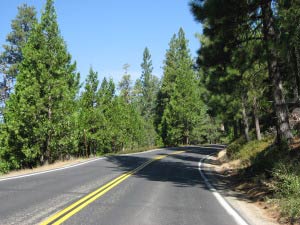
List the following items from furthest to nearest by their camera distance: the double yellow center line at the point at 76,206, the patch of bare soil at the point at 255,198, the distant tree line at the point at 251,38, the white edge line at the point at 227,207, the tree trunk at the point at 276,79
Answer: the tree trunk at the point at 276,79, the distant tree line at the point at 251,38, the patch of bare soil at the point at 255,198, the white edge line at the point at 227,207, the double yellow center line at the point at 76,206

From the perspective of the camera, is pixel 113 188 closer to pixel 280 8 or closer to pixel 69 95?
pixel 280 8

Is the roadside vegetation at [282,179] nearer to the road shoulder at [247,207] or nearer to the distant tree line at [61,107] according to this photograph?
the road shoulder at [247,207]

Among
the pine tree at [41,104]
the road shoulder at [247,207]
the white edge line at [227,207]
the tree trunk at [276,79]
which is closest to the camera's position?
the white edge line at [227,207]

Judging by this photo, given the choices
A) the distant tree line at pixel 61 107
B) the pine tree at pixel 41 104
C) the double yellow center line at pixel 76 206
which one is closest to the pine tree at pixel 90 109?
the distant tree line at pixel 61 107

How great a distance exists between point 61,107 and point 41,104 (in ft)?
5.14

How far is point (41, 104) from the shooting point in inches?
956

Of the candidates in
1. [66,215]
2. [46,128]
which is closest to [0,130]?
[46,128]

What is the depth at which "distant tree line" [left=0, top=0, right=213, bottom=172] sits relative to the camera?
80.4 feet

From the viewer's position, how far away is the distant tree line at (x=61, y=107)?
24.5m

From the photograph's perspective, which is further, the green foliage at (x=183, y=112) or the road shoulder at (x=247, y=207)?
the green foliage at (x=183, y=112)

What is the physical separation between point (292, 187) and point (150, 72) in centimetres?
8915

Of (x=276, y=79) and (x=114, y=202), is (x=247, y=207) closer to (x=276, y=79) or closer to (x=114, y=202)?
(x=114, y=202)

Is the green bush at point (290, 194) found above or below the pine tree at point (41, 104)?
below

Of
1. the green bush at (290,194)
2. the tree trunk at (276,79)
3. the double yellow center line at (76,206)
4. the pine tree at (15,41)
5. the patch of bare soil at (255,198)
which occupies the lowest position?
the patch of bare soil at (255,198)
